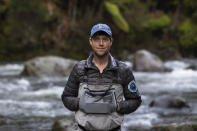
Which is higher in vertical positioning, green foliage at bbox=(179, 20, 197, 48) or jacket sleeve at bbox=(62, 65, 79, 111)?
green foliage at bbox=(179, 20, 197, 48)

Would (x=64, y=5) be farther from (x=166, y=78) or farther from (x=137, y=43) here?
(x=166, y=78)

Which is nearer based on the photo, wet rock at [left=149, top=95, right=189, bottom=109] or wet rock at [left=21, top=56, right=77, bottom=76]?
wet rock at [left=149, top=95, right=189, bottom=109]

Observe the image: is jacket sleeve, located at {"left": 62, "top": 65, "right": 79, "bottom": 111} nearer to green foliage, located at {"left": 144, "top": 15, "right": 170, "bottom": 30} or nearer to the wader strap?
the wader strap

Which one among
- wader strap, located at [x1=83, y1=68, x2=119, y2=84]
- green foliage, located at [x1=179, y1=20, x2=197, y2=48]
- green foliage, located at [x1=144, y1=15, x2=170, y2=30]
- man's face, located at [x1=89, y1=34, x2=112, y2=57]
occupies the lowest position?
wader strap, located at [x1=83, y1=68, x2=119, y2=84]

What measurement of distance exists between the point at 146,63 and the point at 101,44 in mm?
14694

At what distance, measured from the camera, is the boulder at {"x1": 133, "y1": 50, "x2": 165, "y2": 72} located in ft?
56.7

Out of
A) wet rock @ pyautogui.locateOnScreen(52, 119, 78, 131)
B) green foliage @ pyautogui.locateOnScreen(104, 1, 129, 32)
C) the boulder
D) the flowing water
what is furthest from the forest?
wet rock @ pyautogui.locateOnScreen(52, 119, 78, 131)

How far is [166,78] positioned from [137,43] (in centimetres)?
995

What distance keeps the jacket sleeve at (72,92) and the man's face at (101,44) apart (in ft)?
0.67

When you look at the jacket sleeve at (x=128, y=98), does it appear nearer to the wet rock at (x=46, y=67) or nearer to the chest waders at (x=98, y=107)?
the chest waders at (x=98, y=107)

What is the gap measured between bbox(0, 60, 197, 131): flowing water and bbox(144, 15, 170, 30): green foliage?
9.36 metres

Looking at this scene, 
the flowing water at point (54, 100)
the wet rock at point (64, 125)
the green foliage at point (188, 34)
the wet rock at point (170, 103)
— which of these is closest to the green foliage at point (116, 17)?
the green foliage at point (188, 34)

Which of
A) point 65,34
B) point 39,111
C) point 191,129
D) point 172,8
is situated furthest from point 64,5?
point 191,129

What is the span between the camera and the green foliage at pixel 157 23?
2541 centimetres
